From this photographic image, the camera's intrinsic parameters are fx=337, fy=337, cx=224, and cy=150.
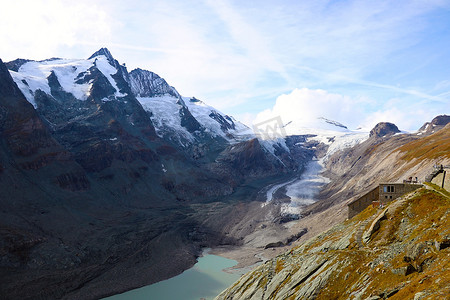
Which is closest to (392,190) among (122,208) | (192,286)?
(192,286)

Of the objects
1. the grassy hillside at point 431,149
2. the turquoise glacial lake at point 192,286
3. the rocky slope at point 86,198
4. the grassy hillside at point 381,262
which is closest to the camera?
the grassy hillside at point 381,262

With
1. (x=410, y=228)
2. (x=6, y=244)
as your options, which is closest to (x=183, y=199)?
(x=6, y=244)

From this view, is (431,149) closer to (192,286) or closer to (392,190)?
(392,190)

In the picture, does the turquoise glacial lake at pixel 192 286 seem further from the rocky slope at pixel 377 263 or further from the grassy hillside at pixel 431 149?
the grassy hillside at pixel 431 149

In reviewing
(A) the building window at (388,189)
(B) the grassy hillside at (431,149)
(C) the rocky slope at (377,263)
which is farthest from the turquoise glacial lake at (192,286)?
(B) the grassy hillside at (431,149)

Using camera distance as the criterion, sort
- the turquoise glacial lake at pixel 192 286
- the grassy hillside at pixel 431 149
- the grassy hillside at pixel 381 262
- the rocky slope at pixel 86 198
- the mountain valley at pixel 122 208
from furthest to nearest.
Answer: the grassy hillside at pixel 431 149 → the rocky slope at pixel 86 198 → the mountain valley at pixel 122 208 → the turquoise glacial lake at pixel 192 286 → the grassy hillside at pixel 381 262
